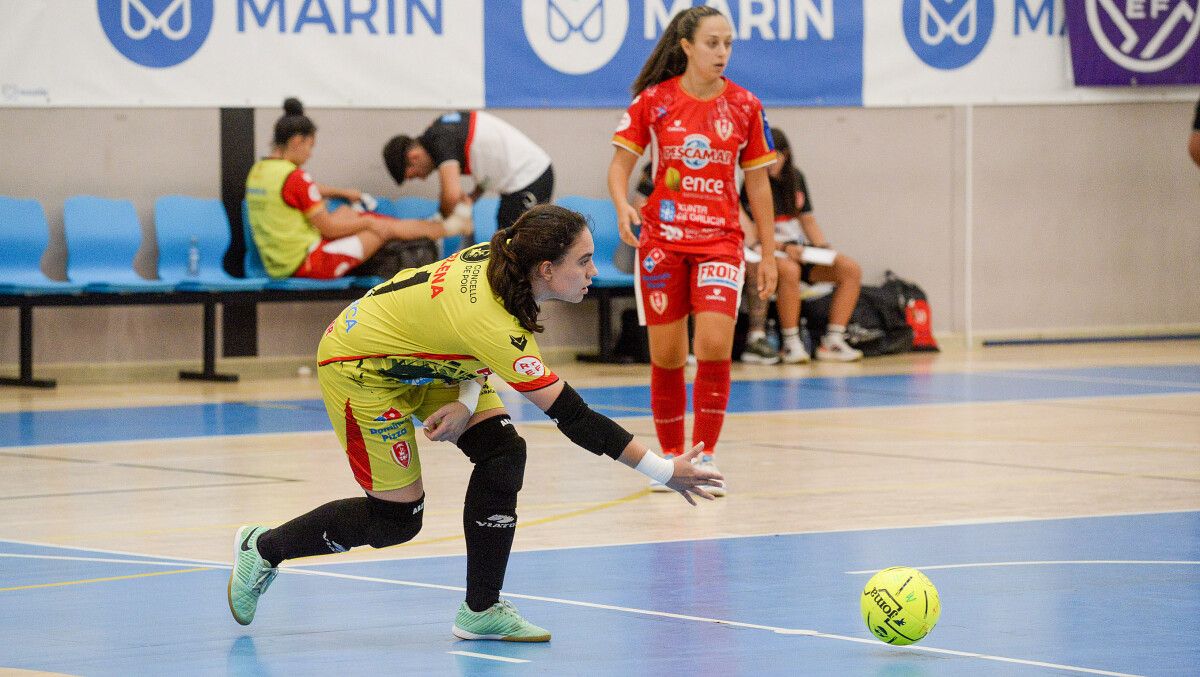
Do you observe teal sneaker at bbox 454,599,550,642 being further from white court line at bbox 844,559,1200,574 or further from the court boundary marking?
white court line at bbox 844,559,1200,574

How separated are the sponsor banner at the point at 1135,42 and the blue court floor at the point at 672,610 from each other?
9978 millimetres

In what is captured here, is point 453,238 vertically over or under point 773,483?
over

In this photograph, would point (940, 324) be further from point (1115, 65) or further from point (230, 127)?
point (230, 127)

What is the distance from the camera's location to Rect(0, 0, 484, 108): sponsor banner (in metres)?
12.8

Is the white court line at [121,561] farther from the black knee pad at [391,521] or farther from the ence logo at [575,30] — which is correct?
the ence logo at [575,30]

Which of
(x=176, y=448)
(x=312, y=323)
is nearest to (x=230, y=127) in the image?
(x=312, y=323)

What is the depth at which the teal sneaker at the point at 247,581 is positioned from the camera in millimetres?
4930

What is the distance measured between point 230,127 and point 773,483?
6.93 metres

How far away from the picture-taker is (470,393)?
4965 millimetres

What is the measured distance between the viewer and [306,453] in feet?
29.1

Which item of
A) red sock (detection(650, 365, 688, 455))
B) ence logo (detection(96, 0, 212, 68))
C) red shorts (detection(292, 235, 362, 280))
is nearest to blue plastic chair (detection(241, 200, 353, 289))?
red shorts (detection(292, 235, 362, 280))

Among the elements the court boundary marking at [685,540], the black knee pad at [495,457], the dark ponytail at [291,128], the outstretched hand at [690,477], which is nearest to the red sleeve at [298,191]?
the dark ponytail at [291,128]

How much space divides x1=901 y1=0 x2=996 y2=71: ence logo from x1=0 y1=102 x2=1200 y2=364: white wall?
0.51 meters

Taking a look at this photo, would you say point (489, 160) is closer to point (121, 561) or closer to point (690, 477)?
point (121, 561)
